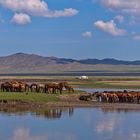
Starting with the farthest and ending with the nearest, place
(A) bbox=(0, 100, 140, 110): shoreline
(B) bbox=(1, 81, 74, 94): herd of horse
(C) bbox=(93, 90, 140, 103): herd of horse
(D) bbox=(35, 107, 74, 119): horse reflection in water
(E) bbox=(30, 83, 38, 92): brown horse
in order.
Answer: (E) bbox=(30, 83, 38, 92): brown horse
(B) bbox=(1, 81, 74, 94): herd of horse
(C) bbox=(93, 90, 140, 103): herd of horse
(A) bbox=(0, 100, 140, 110): shoreline
(D) bbox=(35, 107, 74, 119): horse reflection in water

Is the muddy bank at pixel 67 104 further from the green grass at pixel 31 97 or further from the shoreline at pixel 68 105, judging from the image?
the green grass at pixel 31 97

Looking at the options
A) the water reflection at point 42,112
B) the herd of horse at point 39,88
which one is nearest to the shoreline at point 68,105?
the water reflection at point 42,112

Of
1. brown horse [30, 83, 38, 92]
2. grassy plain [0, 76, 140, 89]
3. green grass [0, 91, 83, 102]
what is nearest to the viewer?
green grass [0, 91, 83, 102]

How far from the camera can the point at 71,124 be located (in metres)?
31.2

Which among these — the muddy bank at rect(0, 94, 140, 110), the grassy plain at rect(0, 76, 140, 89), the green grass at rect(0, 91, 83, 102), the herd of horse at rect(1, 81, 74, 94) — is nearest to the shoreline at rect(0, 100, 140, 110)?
the muddy bank at rect(0, 94, 140, 110)

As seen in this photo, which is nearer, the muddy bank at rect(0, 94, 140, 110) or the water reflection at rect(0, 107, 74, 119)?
the water reflection at rect(0, 107, 74, 119)

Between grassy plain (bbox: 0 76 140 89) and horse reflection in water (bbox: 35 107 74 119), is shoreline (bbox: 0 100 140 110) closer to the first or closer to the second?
horse reflection in water (bbox: 35 107 74 119)

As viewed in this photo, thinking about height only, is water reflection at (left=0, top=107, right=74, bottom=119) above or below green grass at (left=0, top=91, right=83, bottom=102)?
below

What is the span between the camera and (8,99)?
133 feet

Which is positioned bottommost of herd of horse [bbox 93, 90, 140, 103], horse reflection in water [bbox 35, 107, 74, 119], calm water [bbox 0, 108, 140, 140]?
calm water [bbox 0, 108, 140, 140]

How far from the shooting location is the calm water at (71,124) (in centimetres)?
2639

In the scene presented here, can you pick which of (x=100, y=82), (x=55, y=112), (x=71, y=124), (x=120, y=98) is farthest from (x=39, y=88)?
(x=100, y=82)

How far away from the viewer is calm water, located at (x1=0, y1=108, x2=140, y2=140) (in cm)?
2639

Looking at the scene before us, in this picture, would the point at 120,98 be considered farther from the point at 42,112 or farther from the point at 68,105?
the point at 42,112
